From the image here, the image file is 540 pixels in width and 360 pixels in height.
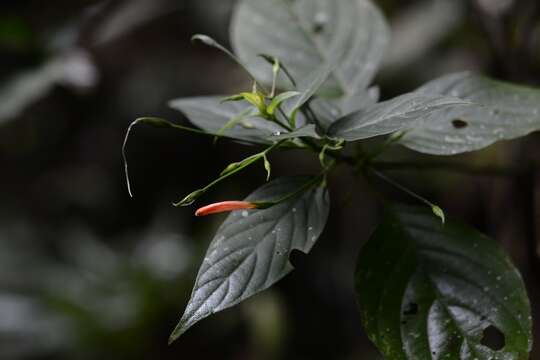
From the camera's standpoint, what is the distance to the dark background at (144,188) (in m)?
2.02

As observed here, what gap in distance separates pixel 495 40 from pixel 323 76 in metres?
0.84

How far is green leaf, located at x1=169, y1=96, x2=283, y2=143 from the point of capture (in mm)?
954

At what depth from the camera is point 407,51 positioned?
2.29 metres

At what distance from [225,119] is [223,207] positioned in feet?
0.90

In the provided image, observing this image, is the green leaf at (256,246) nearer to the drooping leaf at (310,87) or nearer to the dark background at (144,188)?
the drooping leaf at (310,87)

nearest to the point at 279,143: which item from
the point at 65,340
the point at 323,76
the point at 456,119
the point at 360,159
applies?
the point at 323,76

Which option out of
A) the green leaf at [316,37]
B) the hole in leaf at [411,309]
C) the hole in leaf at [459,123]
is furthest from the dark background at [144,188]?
the hole in leaf at [411,309]

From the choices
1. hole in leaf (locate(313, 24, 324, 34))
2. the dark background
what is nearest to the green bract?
hole in leaf (locate(313, 24, 324, 34))

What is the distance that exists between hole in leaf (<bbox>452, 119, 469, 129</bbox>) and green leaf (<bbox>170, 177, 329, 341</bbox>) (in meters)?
0.25

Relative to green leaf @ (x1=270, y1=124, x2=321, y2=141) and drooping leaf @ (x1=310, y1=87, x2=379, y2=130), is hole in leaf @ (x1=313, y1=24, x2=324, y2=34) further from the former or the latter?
green leaf @ (x1=270, y1=124, x2=321, y2=141)

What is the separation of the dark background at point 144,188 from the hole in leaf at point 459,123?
759mm

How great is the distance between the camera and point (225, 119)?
1.05m

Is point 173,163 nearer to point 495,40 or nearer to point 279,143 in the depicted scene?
point 495,40

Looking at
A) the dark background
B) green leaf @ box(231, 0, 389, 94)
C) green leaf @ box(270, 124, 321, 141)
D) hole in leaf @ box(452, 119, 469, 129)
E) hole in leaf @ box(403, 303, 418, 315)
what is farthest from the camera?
the dark background
